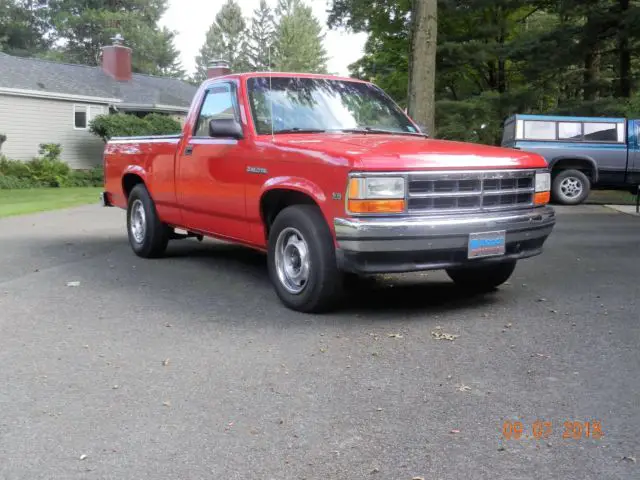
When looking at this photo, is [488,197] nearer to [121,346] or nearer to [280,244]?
[280,244]

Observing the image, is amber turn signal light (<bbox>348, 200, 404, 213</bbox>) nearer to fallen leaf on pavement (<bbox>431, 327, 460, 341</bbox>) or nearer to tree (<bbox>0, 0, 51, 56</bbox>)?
fallen leaf on pavement (<bbox>431, 327, 460, 341</bbox>)

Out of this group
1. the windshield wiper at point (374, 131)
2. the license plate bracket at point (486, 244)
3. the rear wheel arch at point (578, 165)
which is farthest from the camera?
the rear wheel arch at point (578, 165)

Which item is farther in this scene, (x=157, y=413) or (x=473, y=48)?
(x=473, y=48)

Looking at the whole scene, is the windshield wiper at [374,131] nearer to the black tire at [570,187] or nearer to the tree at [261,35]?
the black tire at [570,187]

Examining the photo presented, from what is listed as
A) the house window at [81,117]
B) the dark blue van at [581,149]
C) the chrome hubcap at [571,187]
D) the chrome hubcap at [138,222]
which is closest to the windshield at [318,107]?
the chrome hubcap at [138,222]

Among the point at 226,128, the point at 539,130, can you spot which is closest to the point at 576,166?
the point at 539,130

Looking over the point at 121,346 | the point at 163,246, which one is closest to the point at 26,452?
the point at 121,346

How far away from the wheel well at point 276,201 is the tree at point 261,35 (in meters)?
79.4

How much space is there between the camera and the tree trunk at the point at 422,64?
51.4 feet

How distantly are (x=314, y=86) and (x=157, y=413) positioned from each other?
402 centimetres

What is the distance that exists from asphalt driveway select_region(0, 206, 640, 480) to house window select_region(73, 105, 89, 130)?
80.0 feet

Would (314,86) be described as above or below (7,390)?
above

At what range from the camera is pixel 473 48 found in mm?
27328
